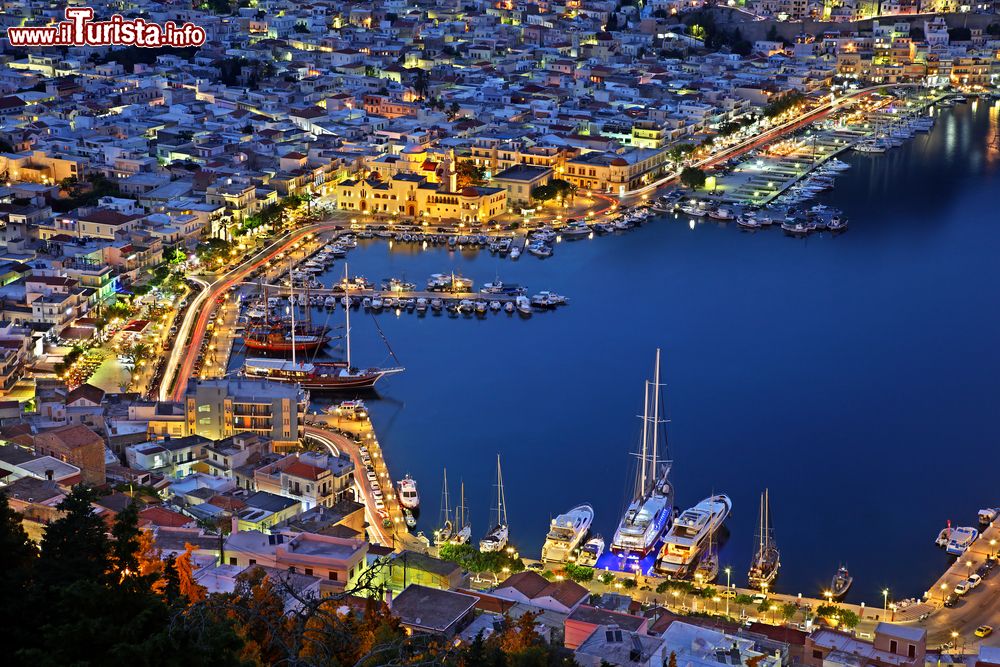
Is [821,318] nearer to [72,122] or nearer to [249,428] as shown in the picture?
[249,428]

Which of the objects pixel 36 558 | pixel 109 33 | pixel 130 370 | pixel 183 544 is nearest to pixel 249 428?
pixel 130 370

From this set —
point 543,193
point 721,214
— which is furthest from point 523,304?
point 721,214

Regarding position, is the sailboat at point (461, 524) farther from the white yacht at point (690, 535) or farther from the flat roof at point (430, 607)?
the flat roof at point (430, 607)

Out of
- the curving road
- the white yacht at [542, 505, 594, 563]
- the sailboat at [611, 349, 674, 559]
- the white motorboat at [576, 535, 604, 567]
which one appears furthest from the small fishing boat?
the curving road

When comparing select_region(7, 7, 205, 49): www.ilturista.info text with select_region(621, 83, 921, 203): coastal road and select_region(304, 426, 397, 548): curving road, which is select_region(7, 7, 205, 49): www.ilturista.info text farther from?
select_region(304, 426, 397, 548): curving road

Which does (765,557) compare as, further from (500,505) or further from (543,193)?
(543,193)
